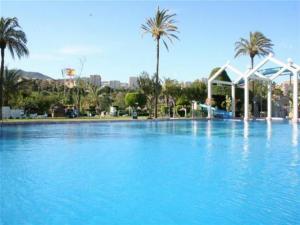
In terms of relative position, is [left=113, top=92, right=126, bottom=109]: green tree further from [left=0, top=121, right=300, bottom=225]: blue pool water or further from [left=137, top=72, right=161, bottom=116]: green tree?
[left=0, top=121, right=300, bottom=225]: blue pool water

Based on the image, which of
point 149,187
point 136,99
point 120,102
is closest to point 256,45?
point 136,99

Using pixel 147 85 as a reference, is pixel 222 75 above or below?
above

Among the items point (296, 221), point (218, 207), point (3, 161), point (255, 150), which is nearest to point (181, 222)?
point (218, 207)

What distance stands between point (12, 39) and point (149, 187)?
2545 cm

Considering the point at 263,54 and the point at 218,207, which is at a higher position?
the point at 263,54

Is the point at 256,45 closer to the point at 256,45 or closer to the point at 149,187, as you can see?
the point at 256,45

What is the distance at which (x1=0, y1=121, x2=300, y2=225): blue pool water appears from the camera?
5801mm

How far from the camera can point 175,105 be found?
4306 cm

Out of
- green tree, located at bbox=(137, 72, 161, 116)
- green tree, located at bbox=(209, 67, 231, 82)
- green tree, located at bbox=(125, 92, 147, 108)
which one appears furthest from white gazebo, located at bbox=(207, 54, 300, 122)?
green tree, located at bbox=(125, 92, 147, 108)

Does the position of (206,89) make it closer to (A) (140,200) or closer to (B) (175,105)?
(B) (175,105)

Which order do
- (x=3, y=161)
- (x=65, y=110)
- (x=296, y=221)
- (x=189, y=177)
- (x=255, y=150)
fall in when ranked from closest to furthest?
1. (x=296, y=221)
2. (x=189, y=177)
3. (x=3, y=161)
4. (x=255, y=150)
5. (x=65, y=110)

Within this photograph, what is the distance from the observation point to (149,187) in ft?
25.2

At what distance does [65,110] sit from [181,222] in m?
35.1

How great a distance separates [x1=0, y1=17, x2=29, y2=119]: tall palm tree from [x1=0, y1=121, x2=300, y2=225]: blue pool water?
1895cm
